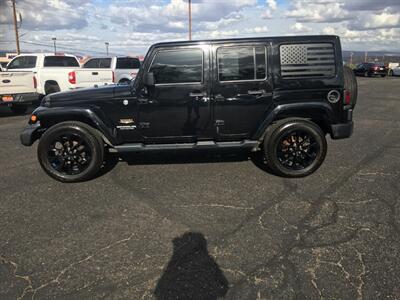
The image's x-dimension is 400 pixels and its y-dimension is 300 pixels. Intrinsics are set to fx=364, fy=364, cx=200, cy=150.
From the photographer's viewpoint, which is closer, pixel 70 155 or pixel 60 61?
pixel 70 155

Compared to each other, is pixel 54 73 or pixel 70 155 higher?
pixel 54 73

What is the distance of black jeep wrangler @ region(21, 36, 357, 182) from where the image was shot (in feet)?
16.4

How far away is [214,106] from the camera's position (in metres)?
5.04

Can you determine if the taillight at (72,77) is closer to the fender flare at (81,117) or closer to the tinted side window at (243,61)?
the fender flare at (81,117)

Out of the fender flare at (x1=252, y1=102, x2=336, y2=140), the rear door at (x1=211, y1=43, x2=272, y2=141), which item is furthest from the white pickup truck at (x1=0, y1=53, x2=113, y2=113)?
the fender flare at (x1=252, y1=102, x2=336, y2=140)

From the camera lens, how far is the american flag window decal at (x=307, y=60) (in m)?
5.01

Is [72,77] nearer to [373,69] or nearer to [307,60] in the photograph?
[307,60]

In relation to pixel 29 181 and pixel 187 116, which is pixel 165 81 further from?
pixel 29 181

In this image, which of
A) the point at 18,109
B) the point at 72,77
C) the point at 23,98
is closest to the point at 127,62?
the point at 72,77

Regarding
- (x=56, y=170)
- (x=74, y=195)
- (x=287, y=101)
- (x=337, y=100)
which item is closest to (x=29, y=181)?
(x=56, y=170)

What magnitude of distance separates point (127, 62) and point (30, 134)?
11.0 metres

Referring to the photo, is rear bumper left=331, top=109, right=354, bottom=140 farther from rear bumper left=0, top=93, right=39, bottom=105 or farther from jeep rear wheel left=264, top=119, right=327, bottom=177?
rear bumper left=0, top=93, right=39, bottom=105

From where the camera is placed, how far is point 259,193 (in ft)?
15.0

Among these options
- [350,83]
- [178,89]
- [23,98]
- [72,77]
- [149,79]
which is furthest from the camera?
[72,77]
